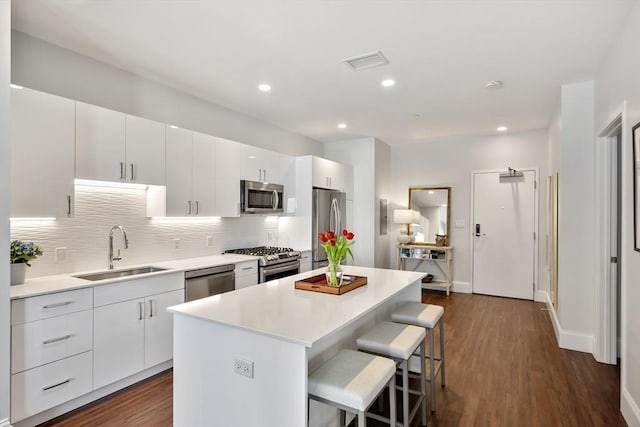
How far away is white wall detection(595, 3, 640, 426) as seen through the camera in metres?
2.19

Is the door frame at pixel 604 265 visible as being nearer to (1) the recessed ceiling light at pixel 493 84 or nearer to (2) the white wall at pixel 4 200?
(1) the recessed ceiling light at pixel 493 84

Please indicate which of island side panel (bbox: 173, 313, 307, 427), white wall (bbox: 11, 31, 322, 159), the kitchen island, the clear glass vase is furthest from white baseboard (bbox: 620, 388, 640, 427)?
white wall (bbox: 11, 31, 322, 159)

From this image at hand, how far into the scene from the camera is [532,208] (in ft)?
18.5

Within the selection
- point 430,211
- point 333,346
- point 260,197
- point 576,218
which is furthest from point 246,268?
point 430,211

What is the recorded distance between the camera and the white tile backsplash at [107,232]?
2729 millimetres

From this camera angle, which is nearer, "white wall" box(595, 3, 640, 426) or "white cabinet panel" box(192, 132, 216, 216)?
"white wall" box(595, 3, 640, 426)

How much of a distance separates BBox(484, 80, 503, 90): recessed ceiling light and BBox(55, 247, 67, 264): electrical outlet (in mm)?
4254

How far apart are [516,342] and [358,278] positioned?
7.73 feet

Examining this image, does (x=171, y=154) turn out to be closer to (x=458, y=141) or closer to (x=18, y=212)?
(x=18, y=212)

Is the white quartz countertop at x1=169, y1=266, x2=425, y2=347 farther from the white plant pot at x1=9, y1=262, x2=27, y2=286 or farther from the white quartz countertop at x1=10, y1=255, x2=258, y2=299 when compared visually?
the white plant pot at x1=9, y1=262, x2=27, y2=286

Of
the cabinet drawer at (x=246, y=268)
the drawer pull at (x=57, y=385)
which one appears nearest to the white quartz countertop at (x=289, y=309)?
the drawer pull at (x=57, y=385)

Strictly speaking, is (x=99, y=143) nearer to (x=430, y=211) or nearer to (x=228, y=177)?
(x=228, y=177)

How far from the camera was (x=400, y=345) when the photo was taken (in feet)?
6.73

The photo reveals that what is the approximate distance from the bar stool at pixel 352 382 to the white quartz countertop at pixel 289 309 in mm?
243
